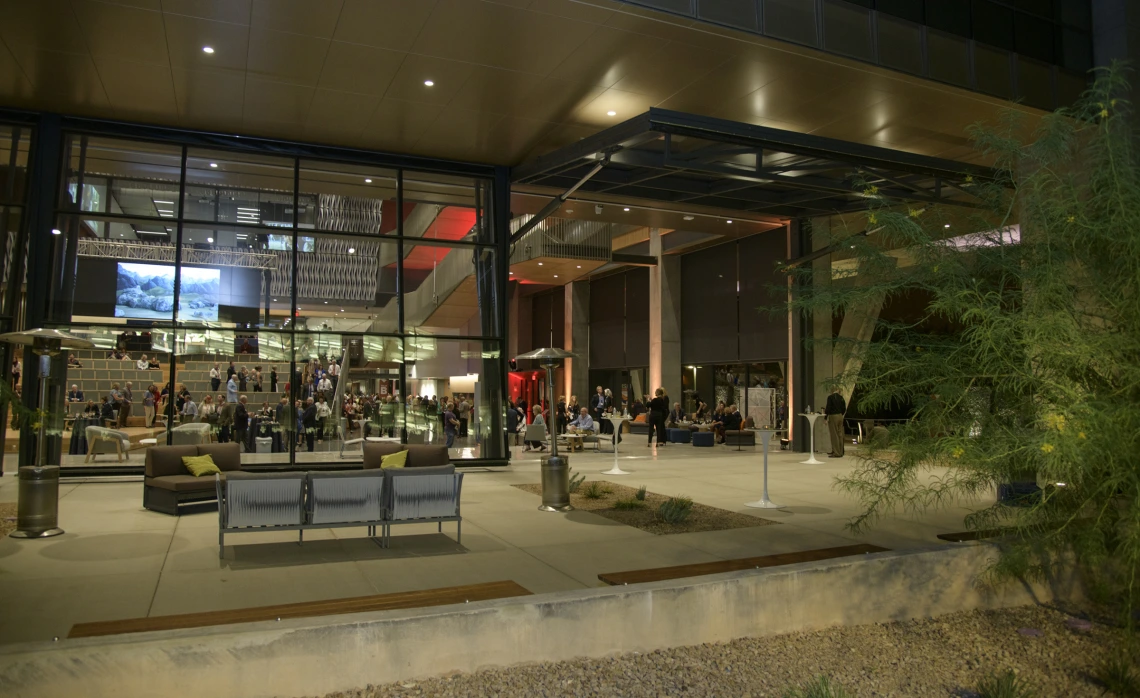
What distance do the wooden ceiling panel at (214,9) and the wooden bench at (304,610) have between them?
7.08 meters

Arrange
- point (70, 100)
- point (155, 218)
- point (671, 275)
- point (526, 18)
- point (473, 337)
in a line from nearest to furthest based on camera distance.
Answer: point (526, 18) < point (70, 100) < point (155, 218) < point (473, 337) < point (671, 275)

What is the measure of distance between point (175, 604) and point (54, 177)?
9.91 meters

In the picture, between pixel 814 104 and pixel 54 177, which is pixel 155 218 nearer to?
pixel 54 177

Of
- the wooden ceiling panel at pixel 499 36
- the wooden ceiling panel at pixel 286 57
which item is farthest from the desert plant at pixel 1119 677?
the wooden ceiling panel at pixel 286 57

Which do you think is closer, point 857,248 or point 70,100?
point 857,248

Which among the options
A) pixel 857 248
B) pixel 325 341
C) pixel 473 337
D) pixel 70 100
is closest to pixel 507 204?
pixel 473 337

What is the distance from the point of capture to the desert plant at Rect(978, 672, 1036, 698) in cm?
465

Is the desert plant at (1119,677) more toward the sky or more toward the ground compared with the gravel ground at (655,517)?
more toward the ground

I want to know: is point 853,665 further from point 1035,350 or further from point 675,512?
point 675,512

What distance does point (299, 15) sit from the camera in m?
9.45

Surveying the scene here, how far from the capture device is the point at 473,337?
1547 cm

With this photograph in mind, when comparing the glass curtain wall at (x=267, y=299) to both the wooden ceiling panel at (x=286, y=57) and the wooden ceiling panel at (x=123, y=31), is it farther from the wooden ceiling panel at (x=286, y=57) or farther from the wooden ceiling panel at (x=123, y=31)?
the wooden ceiling panel at (x=123, y=31)

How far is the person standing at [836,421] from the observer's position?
684 inches

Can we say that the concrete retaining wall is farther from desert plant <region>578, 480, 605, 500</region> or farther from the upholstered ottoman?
the upholstered ottoman
